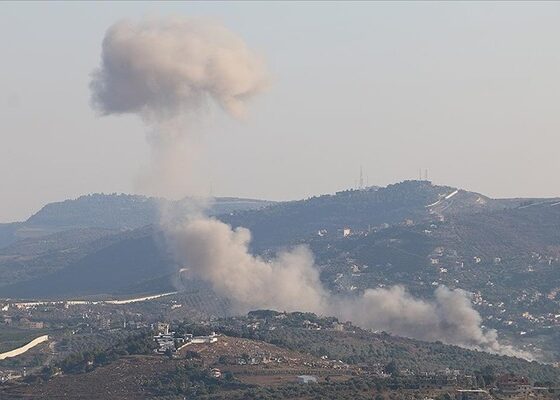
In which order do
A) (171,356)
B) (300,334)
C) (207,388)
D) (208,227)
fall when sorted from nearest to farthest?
(207,388), (171,356), (300,334), (208,227)

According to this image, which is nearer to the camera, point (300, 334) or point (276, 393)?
point (276, 393)

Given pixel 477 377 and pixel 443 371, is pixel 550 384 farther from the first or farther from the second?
pixel 443 371

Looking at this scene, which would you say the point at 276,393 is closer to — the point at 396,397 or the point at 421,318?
the point at 396,397

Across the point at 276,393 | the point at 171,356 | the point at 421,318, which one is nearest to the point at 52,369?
the point at 171,356

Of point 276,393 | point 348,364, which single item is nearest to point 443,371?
point 348,364

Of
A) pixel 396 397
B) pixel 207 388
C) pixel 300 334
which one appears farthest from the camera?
pixel 300 334

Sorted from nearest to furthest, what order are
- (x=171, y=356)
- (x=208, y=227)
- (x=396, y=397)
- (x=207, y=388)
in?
1. (x=396, y=397)
2. (x=207, y=388)
3. (x=171, y=356)
4. (x=208, y=227)

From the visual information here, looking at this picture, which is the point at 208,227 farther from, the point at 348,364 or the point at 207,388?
the point at 207,388

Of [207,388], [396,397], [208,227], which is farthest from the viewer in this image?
[208,227]

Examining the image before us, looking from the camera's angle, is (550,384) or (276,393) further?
A: (550,384)
